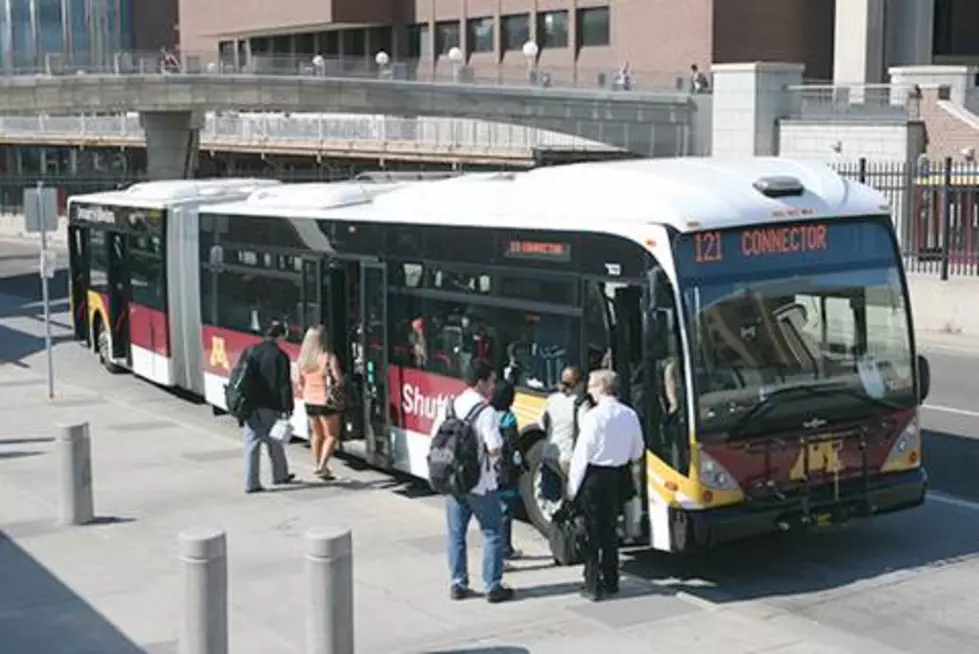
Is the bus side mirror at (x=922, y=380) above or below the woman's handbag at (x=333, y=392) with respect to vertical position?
above

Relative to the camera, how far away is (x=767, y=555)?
432 inches

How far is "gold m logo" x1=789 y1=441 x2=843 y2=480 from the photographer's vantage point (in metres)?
9.98

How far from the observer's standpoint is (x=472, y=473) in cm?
927

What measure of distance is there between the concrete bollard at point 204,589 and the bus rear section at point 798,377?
3241mm

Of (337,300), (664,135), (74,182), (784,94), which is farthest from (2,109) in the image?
(337,300)

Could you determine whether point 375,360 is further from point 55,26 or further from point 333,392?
point 55,26

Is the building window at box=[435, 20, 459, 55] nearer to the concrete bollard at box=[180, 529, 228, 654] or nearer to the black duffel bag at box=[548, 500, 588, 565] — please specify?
the black duffel bag at box=[548, 500, 588, 565]

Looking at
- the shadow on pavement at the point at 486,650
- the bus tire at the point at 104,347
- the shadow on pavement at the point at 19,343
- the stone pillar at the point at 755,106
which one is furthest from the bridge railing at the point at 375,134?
the shadow on pavement at the point at 486,650

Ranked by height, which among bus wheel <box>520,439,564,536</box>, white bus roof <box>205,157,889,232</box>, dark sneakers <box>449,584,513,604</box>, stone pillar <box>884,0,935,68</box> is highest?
stone pillar <box>884,0,935,68</box>

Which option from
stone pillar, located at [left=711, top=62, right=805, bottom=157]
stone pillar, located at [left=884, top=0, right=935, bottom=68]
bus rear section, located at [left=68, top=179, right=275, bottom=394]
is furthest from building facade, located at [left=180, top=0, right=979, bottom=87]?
bus rear section, located at [left=68, top=179, right=275, bottom=394]

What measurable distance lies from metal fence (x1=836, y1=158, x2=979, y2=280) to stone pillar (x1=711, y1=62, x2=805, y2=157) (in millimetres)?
17616

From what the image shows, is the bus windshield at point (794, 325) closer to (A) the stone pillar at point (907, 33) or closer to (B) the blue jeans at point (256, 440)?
(B) the blue jeans at point (256, 440)

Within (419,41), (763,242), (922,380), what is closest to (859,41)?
(419,41)

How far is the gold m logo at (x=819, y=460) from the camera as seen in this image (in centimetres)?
998
